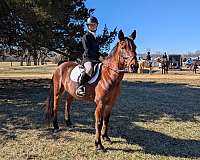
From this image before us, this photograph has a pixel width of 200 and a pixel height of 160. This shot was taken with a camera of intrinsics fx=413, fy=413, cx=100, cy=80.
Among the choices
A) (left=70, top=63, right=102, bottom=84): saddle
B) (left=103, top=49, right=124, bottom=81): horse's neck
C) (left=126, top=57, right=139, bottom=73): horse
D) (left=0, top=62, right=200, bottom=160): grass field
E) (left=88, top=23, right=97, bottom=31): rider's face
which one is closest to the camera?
(left=126, top=57, right=139, bottom=73): horse

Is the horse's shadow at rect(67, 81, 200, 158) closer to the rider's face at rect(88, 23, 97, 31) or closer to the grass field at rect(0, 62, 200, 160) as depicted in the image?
the grass field at rect(0, 62, 200, 160)

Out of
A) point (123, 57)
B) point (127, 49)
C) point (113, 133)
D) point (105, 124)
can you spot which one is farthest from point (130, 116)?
point (127, 49)

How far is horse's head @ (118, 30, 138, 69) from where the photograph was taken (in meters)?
7.61

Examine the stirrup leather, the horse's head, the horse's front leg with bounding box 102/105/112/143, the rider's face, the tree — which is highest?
the tree

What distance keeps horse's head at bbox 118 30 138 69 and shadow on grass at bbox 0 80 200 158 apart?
5.83 feet

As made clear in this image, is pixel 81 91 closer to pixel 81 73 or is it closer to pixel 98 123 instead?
pixel 81 73

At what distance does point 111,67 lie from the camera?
8.22m

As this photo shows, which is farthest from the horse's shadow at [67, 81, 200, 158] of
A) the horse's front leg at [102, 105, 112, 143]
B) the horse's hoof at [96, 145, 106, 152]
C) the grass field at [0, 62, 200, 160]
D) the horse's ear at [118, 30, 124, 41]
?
the horse's ear at [118, 30, 124, 41]

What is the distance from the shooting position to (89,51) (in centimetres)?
867

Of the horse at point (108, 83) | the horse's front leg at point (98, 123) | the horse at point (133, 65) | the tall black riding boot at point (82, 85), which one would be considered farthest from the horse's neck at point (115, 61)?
the horse's front leg at point (98, 123)

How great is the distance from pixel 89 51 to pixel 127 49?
120 centimetres

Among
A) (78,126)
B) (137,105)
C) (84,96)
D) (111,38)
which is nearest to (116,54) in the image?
(84,96)

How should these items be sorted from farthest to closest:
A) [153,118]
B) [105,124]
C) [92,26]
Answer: [153,118] → [105,124] → [92,26]

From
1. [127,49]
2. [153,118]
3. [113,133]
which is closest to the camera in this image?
[127,49]
